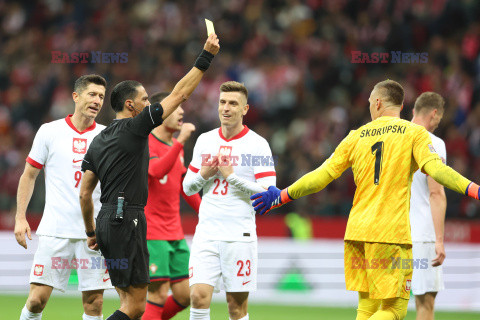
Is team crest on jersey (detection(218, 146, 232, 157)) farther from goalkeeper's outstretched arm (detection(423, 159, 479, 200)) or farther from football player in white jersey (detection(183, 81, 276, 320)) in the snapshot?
goalkeeper's outstretched arm (detection(423, 159, 479, 200))

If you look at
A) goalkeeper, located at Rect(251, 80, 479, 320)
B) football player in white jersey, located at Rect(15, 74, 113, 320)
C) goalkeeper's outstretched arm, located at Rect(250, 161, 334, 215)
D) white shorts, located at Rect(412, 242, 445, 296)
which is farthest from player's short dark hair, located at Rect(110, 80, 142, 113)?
white shorts, located at Rect(412, 242, 445, 296)

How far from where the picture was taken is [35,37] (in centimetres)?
2111

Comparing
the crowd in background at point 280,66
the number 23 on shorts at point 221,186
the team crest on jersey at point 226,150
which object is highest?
the crowd in background at point 280,66

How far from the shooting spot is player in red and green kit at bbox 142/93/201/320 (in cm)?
857

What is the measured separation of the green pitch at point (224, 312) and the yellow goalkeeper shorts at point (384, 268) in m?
4.90

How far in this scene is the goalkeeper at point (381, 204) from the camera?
21.7 feet

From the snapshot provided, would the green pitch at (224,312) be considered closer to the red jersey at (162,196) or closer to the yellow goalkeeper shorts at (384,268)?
the red jersey at (162,196)

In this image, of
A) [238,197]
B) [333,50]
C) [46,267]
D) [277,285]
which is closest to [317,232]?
[277,285]

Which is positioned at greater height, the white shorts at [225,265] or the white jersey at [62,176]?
the white jersey at [62,176]

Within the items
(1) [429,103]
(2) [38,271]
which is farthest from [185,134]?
(1) [429,103]

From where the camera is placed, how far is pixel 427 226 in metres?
8.55

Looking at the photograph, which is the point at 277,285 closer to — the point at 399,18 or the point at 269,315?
the point at 269,315

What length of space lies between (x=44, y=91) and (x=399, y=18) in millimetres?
8715

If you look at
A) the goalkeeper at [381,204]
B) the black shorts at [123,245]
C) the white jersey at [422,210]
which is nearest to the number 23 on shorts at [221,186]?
the goalkeeper at [381,204]
